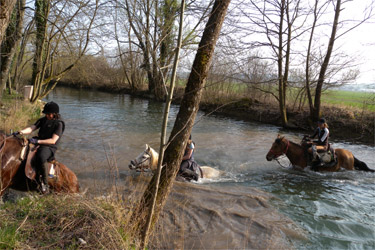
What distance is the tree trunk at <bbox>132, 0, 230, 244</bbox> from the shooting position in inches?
152

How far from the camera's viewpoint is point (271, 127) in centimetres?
1927

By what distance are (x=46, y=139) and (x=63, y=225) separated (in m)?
2.26

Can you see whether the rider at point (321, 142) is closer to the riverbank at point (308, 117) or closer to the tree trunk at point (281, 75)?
the riverbank at point (308, 117)

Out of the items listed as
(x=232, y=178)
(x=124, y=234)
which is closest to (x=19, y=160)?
(x=124, y=234)

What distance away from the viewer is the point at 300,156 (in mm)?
9711

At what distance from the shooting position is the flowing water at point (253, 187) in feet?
17.3

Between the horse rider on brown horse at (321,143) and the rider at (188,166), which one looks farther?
the horse rider on brown horse at (321,143)

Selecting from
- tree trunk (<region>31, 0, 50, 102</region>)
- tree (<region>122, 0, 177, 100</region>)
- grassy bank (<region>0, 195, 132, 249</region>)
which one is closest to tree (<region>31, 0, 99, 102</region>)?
tree trunk (<region>31, 0, 50, 102</region>)

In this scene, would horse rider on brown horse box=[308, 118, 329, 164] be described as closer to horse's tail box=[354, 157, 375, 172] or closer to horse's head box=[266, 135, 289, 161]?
horse's head box=[266, 135, 289, 161]

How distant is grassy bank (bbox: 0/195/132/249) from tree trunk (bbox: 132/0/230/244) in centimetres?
40

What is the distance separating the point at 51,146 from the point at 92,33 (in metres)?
10.6

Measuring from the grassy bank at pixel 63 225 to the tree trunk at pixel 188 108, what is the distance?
15.6 inches

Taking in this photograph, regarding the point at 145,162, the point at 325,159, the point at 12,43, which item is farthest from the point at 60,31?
the point at 325,159

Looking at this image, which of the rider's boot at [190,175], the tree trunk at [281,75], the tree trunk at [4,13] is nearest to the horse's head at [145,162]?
the rider's boot at [190,175]
